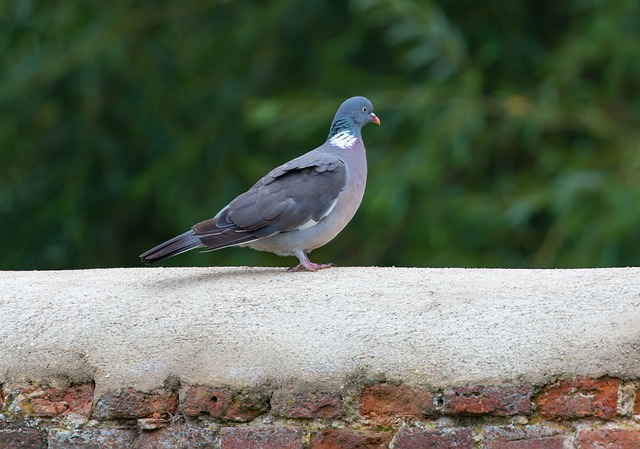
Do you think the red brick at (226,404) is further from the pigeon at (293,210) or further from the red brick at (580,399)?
→ the pigeon at (293,210)

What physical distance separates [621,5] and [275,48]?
3.08m

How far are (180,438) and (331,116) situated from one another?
606 centimetres

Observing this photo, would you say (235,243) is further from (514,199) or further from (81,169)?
(81,169)

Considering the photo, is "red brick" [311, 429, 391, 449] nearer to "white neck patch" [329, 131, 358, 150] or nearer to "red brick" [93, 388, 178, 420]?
"red brick" [93, 388, 178, 420]

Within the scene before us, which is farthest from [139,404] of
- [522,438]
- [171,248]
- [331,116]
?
[331,116]

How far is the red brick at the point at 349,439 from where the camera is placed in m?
3.14

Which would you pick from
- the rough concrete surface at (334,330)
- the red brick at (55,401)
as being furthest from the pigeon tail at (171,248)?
the red brick at (55,401)

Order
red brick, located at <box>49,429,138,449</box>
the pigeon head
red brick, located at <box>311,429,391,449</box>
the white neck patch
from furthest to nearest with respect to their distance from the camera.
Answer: the pigeon head
the white neck patch
red brick, located at <box>49,429,138,449</box>
red brick, located at <box>311,429,391,449</box>

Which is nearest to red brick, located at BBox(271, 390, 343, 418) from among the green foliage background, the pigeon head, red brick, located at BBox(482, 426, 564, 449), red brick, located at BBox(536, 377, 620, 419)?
red brick, located at BBox(482, 426, 564, 449)

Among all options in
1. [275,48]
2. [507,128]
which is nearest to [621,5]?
[507,128]

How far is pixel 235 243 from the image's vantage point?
4273 mm

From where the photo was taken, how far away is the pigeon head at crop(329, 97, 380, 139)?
5.04m

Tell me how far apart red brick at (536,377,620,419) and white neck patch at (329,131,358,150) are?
78.6 inches

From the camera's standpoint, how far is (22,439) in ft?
10.9
